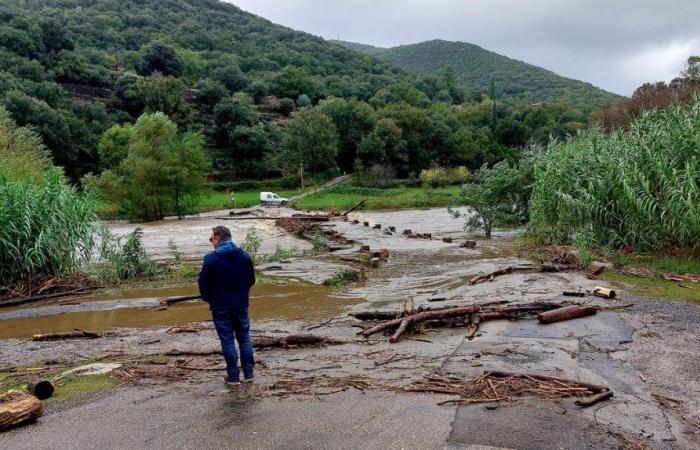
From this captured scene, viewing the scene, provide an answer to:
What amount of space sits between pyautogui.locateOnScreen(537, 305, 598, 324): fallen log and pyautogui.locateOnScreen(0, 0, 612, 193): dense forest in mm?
44798

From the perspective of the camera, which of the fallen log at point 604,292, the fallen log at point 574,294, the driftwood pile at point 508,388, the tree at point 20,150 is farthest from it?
→ the tree at point 20,150

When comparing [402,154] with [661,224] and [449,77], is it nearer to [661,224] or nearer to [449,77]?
[661,224]

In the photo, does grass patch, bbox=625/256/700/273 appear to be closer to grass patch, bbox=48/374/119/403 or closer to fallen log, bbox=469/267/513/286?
fallen log, bbox=469/267/513/286

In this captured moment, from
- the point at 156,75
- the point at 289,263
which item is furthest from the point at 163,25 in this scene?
the point at 289,263

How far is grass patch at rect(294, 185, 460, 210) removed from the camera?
55562mm

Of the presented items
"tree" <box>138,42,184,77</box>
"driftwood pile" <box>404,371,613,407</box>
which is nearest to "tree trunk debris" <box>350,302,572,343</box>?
"driftwood pile" <box>404,371,613,407</box>

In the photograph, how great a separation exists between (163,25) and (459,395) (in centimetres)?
16169

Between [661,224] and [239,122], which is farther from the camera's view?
[239,122]

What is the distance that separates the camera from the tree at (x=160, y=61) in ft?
332

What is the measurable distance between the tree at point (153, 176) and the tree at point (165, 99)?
34598 millimetres

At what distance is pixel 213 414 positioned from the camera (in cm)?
514

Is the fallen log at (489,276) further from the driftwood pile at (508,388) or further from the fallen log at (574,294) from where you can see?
the driftwood pile at (508,388)

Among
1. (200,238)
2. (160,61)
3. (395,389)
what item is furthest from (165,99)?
(395,389)

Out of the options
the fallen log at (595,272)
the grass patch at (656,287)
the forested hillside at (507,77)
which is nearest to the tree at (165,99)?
the fallen log at (595,272)
